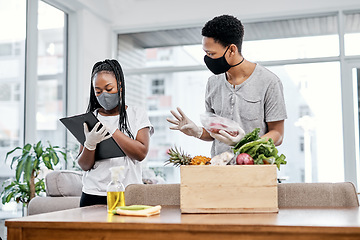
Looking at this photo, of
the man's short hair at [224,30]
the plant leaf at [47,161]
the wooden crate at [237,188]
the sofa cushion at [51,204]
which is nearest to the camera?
the wooden crate at [237,188]

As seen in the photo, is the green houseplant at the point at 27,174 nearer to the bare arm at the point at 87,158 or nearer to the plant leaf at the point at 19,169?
the plant leaf at the point at 19,169

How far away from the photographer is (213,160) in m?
1.28

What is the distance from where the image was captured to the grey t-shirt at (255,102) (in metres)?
1.78

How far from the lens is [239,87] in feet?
6.00

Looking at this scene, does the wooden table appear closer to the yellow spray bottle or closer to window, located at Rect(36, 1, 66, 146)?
the yellow spray bottle

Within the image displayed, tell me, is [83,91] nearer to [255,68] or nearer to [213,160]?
[255,68]

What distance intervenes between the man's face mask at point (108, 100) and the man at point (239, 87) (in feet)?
1.32

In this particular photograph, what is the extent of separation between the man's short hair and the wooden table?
0.80 metres

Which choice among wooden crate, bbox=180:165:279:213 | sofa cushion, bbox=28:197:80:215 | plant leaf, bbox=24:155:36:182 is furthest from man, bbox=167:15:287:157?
plant leaf, bbox=24:155:36:182

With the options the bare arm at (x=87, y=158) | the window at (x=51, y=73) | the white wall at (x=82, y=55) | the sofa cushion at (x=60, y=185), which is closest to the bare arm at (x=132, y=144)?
the bare arm at (x=87, y=158)

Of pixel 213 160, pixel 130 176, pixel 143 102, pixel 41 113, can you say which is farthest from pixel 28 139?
pixel 213 160

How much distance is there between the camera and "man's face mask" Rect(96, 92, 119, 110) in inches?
77.2

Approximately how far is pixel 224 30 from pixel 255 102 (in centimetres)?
28

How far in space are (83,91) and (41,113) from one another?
708 millimetres
